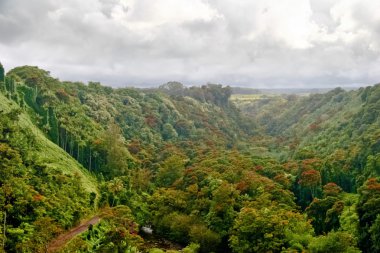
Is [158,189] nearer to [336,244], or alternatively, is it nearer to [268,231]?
[268,231]

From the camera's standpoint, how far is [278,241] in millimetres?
54719

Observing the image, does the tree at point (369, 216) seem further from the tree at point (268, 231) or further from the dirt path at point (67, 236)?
the dirt path at point (67, 236)

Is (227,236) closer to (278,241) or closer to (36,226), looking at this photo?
(278,241)

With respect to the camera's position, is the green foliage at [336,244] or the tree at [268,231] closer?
the green foliage at [336,244]

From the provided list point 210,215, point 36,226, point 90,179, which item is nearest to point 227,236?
point 210,215

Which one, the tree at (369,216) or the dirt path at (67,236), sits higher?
the tree at (369,216)

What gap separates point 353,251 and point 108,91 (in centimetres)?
12693

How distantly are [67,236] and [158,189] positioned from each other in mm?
25130

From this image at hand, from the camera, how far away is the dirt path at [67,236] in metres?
56.1

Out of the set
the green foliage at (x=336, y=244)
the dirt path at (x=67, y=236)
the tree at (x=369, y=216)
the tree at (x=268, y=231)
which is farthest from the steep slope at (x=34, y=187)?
the tree at (x=369, y=216)

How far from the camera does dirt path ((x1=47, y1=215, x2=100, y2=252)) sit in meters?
56.1

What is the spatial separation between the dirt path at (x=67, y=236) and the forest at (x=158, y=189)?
85cm

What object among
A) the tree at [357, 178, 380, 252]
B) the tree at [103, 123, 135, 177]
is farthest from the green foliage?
the tree at [103, 123, 135, 177]

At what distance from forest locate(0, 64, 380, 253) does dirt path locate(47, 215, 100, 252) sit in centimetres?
85
